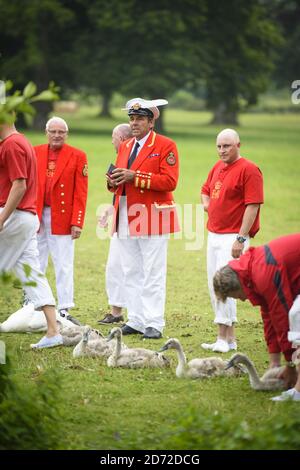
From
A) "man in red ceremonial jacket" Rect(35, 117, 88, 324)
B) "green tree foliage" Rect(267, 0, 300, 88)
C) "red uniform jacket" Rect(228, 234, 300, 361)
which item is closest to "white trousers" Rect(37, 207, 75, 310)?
"man in red ceremonial jacket" Rect(35, 117, 88, 324)

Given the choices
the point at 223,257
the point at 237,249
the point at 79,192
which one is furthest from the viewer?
the point at 79,192

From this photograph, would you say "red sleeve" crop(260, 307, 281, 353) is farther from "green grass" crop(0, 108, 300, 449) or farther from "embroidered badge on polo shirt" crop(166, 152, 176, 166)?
"embroidered badge on polo shirt" crop(166, 152, 176, 166)

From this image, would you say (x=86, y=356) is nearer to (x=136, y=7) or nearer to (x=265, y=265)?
(x=265, y=265)

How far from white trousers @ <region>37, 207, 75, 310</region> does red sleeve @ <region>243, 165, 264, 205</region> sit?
7.84 ft

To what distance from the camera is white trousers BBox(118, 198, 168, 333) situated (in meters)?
10.4

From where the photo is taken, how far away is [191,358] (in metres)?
9.35

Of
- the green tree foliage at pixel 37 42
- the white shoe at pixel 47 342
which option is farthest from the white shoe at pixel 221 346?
the green tree foliage at pixel 37 42

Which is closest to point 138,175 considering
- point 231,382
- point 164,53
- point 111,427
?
point 231,382

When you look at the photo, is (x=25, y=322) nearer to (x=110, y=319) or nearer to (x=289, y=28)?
(x=110, y=319)

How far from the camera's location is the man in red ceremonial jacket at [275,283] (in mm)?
7402

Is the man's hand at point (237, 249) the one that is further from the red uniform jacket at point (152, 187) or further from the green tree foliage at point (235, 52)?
the green tree foliage at point (235, 52)

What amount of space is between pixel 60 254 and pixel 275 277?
4061mm

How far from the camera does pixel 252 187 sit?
31.1 feet

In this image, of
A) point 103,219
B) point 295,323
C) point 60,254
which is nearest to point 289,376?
point 295,323
